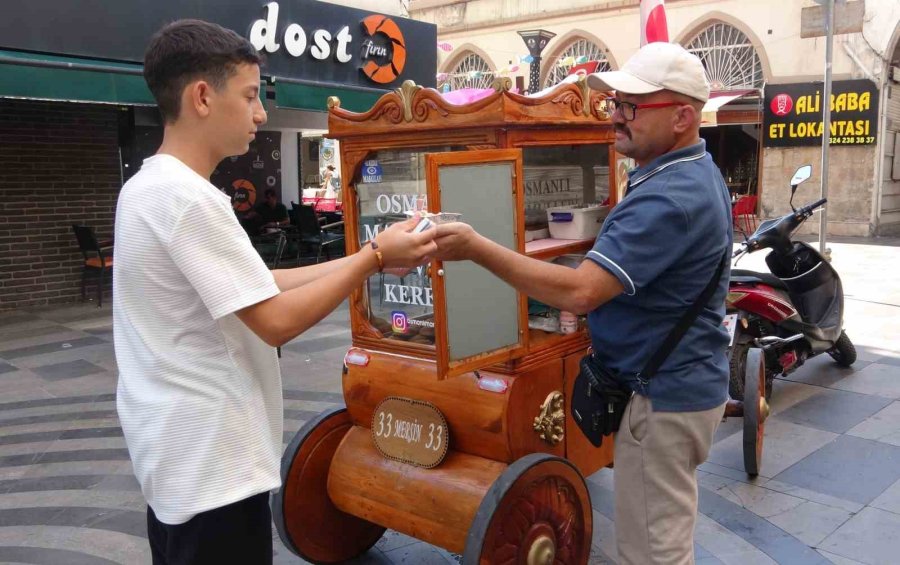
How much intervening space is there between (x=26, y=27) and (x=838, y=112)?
14.8 m

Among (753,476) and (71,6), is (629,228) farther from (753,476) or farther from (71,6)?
(71,6)

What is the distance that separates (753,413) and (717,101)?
13600 millimetres

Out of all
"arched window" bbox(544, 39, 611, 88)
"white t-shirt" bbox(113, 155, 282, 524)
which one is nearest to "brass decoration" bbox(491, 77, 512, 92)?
"white t-shirt" bbox(113, 155, 282, 524)

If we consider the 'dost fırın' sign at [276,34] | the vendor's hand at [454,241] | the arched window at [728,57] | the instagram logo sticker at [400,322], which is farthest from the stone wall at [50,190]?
the arched window at [728,57]

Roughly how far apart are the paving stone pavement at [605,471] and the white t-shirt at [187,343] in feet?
5.92

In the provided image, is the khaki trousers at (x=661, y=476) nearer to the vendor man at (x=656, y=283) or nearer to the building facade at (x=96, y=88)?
the vendor man at (x=656, y=283)

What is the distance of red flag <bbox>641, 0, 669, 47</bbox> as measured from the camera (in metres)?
3.41

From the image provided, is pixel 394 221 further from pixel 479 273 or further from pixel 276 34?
pixel 276 34

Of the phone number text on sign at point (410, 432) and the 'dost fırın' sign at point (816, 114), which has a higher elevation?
the 'dost fırın' sign at point (816, 114)

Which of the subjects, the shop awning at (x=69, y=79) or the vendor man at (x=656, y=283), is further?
the shop awning at (x=69, y=79)

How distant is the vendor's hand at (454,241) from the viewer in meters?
1.90

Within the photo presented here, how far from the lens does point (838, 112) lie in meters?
15.8

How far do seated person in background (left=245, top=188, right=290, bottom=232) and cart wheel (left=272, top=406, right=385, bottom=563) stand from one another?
881 centimetres

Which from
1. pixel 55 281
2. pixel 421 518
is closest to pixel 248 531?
pixel 421 518
